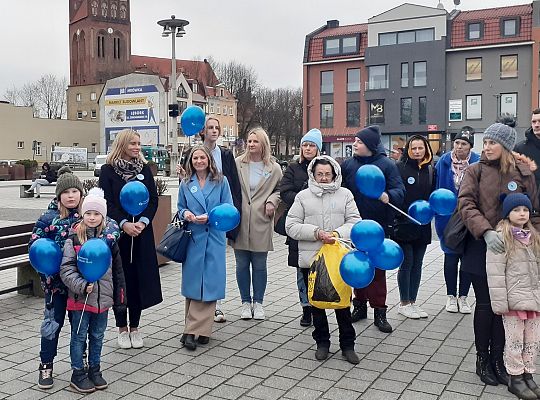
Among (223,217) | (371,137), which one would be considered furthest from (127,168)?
(371,137)

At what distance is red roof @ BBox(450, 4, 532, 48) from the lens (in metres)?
46.5

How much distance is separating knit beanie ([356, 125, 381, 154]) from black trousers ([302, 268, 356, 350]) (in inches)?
65.0

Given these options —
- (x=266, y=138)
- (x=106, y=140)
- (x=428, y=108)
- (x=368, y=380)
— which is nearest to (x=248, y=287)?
(x=266, y=138)

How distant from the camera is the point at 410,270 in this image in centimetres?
657

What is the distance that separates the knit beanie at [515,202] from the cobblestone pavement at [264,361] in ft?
4.44

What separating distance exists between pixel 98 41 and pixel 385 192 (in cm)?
9619

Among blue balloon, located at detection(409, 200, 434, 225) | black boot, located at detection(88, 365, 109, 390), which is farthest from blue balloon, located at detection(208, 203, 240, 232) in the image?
blue balloon, located at detection(409, 200, 434, 225)

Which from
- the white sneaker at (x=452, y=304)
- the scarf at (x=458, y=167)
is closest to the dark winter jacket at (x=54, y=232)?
the scarf at (x=458, y=167)

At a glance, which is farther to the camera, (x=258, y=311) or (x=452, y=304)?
(x=452, y=304)

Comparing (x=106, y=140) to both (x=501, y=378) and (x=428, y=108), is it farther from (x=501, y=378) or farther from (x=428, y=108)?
(x=501, y=378)

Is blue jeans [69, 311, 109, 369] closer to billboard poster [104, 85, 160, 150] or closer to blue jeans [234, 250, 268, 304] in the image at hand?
blue jeans [234, 250, 268, 304]

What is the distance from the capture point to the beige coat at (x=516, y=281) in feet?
14.5

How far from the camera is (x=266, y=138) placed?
646 cm

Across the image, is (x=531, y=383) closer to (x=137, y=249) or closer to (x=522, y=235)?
(x=522, y=235)
